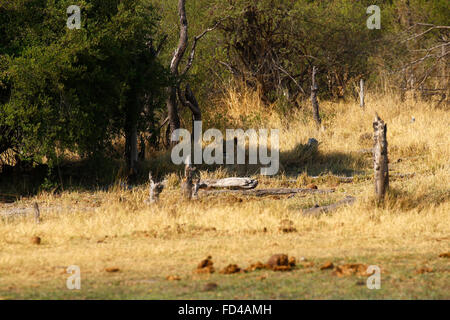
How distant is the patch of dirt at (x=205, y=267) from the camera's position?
A: 711 centimetres

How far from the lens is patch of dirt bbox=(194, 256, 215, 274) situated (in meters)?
7.11

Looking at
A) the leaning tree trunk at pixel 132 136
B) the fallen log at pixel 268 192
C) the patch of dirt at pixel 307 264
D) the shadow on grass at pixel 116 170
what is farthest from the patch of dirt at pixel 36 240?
the leaning tree trunk at pixel 132 136

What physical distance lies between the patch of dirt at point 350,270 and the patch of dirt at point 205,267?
1208 millimetres

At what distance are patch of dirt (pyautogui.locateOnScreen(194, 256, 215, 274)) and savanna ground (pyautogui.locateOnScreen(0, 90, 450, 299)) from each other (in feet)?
0.31

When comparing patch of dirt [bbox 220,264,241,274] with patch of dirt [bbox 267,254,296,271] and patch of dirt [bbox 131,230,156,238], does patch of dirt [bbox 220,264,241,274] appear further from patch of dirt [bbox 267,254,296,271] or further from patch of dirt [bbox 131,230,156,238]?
patch of dirt [bbox 131,230,156,238]

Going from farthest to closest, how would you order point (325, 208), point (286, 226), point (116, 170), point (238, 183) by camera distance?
point (116, 170)
point (238, 183)
point (325, 208)
point (286, 226)

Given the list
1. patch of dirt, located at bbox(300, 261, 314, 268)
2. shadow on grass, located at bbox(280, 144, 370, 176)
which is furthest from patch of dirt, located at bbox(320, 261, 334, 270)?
shadow on grass, located at bbox(280, 144, 370, 176)

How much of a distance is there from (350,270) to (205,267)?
1431 mm

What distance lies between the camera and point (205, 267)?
7.24m

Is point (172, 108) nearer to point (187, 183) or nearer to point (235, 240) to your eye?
point (187, 183)

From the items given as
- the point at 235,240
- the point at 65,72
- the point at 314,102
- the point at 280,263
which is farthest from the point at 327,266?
the point at 314,102

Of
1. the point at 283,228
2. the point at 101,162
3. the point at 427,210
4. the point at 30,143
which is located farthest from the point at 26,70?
the point at 427,210

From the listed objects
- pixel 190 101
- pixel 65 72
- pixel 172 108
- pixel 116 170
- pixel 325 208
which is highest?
pixel 65 72

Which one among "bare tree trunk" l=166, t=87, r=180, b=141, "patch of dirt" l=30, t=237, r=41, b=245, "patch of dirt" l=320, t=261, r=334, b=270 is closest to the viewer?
"patch of dirt" l=320, t=261, r=334, b=270
